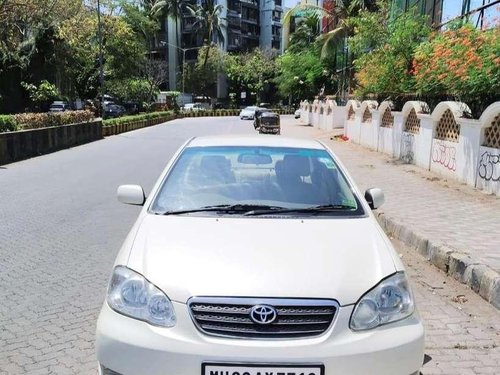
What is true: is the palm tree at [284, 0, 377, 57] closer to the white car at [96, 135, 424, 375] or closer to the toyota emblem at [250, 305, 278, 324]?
the white car at [96, 135, 424, 375]

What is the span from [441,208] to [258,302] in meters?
7.00

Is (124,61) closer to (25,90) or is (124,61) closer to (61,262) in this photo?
(25,90)

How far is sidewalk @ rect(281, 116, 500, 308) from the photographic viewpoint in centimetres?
531

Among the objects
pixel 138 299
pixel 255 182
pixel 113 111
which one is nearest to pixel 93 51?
pixel 113 111

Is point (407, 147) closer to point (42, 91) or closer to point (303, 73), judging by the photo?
point (42, 91)

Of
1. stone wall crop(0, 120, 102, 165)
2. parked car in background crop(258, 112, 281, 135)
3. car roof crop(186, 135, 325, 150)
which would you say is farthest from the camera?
parked car in background crop(258, 112, 281, 135)

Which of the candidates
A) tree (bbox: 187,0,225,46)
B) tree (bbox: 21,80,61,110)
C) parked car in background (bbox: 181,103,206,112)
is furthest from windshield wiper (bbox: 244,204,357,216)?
tree (bbox: 187,0,225,46)

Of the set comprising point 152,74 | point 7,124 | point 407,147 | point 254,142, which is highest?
point 152,74

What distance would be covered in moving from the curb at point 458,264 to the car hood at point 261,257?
2.34 meters

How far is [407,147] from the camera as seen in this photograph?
15359 mm

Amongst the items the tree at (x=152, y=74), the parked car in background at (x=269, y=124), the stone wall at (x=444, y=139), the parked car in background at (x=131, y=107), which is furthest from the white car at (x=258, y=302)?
the parked car in background at (x=131, y=107)

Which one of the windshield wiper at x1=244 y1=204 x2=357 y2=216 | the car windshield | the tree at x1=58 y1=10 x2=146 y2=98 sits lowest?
the windshield wiper at x1=244 y1=204 x2=357 y2=216

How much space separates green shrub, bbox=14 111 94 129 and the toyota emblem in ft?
56.0

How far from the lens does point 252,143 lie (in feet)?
13.9
